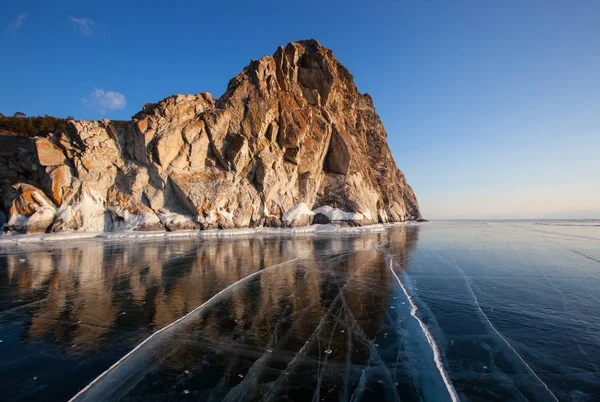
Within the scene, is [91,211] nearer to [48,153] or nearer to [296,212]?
[48,153]

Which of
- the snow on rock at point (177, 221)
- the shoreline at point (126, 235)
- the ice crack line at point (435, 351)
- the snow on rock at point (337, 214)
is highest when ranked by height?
the snow on rock at point (337, 214)

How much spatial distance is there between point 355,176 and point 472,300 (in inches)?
1825

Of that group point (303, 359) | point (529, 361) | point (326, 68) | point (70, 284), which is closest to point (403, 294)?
point (529, 361)

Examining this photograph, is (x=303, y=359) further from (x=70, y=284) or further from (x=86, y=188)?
(x=86, y=188)

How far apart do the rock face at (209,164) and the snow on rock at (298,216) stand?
0.19 metres

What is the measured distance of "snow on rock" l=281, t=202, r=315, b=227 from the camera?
43625 millimetres

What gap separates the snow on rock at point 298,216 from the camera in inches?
1718

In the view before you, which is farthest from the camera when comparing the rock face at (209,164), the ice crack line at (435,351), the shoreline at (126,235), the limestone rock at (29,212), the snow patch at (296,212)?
the snow patch at (296,212)

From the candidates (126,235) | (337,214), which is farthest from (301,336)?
(337,214)

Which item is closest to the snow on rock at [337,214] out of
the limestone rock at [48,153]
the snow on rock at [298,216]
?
the snow on rock at [298,216]

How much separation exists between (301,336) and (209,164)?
129 ft

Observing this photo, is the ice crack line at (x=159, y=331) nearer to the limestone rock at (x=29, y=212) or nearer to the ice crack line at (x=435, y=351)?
the ice crack line at (x=435, y=351)

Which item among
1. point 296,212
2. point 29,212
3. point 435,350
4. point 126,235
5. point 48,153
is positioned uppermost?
point 48,153

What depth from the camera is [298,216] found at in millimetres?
44250
